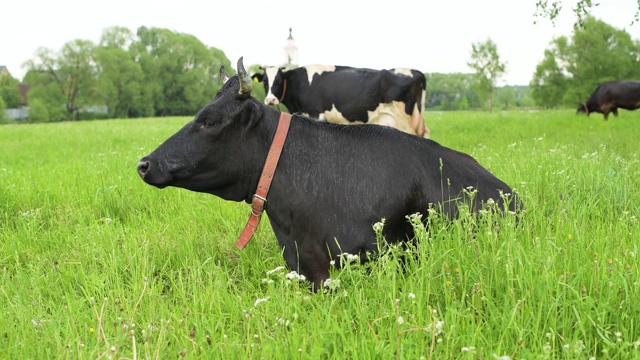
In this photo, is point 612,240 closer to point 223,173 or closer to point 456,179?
point 456,179

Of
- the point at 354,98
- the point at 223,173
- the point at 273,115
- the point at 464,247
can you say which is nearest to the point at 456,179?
the point at 464,247

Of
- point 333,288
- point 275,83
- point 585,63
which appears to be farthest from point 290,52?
point 585,63

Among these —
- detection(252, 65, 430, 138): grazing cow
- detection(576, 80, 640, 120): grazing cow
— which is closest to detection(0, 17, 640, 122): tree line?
detection(576, 80, 640, 120): grazing cow

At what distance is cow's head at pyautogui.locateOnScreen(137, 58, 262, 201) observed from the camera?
4.00 m

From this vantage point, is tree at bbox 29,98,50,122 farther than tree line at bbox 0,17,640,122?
Yes

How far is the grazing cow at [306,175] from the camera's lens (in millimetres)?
3871

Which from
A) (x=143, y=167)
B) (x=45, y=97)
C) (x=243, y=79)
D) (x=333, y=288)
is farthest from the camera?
(x=45, y=97)

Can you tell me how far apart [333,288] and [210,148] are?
1576 mm

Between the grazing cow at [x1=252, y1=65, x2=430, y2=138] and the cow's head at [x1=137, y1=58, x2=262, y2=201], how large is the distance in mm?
7611

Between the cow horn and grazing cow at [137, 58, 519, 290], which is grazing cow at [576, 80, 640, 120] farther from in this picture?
the cow horn

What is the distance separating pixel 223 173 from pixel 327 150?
2.75ft

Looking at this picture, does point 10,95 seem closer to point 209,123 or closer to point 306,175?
point 209,123

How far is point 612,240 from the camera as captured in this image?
368 centimetres

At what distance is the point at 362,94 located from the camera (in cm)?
1157
